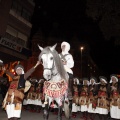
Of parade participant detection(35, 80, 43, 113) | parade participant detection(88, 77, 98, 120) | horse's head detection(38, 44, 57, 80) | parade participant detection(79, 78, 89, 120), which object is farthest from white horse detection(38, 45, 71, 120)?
parade participant detection(35, 80, 43, 113)

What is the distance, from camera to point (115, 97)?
11.2 metres

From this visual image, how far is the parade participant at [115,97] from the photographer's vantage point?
11125mm

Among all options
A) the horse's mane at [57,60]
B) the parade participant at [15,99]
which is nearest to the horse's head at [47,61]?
the horse's mane at [57,60]

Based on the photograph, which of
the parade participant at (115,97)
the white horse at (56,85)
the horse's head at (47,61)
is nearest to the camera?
the horse's head at (47,61)

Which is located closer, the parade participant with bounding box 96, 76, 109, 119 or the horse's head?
the horse's head

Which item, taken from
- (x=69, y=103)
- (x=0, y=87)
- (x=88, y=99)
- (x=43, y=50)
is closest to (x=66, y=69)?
(x=69, y=103)

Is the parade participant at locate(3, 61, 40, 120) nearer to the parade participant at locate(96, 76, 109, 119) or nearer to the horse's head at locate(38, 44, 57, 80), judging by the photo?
the horse's head at locate(38, 44, 57, 80)

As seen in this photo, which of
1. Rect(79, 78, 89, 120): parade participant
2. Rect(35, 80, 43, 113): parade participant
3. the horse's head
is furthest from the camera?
Rect(35, 80, 43, 113): parade participant

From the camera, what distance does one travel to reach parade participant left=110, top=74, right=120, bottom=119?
36.5 ft

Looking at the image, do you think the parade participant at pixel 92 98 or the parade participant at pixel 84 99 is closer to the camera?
the parade participant at pixel 92 98

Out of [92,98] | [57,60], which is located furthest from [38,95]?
[57,60]

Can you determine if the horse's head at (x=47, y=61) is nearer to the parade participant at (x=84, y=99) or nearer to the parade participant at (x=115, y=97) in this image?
the parade participant at (x=115, y=97)

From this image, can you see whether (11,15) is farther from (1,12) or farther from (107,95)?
(107,95)

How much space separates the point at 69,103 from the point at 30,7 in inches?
985
